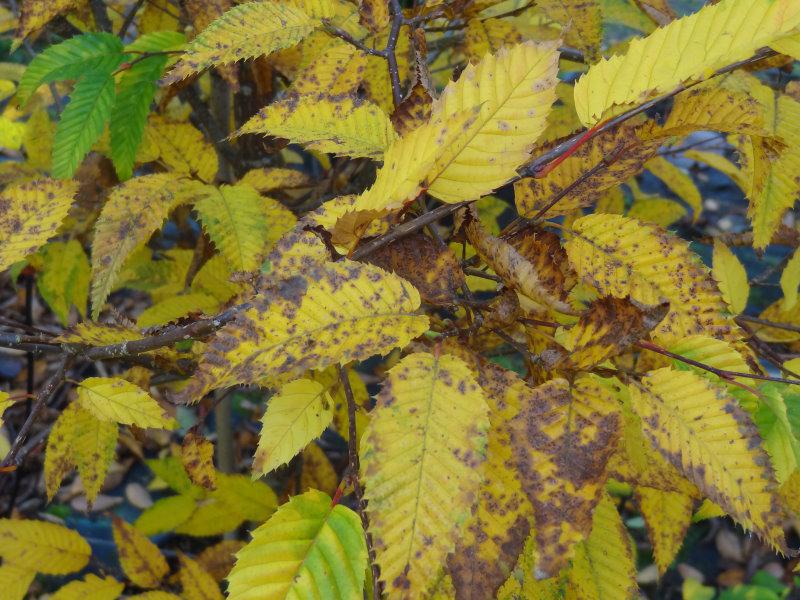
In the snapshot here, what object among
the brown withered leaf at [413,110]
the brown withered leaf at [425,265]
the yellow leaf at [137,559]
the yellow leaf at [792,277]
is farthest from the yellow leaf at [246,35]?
the yellow leaf at [137,559]

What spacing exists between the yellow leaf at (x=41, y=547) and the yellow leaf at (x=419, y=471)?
93 centimetres

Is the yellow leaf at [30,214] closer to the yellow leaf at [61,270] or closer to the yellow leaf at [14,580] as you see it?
the yellow leaf at [61,270]

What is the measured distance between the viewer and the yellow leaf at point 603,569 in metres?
0.72

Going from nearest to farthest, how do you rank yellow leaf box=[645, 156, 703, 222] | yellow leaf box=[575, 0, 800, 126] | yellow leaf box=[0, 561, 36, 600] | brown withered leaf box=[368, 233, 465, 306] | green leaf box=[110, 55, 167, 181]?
yellow leaf box=[575, 0, 800, 126]
brown withered leaf box=[368, 233, 465, 306]
green leaf box=[110, 55, 167, 181]
yellow leaf box=[0, 561, 36, 600]
yellow leaf box=[645, 156, 703, 222]

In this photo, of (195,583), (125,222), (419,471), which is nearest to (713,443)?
(419,471)

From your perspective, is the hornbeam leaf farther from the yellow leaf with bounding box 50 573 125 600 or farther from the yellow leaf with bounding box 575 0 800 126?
the yellow leaf with bounding box 50 573 125 600

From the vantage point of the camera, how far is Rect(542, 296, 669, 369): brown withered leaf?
453 mm

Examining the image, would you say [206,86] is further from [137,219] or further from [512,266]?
[512,266]

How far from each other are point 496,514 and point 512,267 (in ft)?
0.63

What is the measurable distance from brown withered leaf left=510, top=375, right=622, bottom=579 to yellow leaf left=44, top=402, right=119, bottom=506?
0.63m

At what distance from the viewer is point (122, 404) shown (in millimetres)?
700

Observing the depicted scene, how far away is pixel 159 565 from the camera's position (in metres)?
1.16

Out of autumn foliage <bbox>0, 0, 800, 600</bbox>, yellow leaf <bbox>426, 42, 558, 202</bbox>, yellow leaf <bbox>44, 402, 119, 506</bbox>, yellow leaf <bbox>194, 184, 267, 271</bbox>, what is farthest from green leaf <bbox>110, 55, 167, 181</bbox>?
yellow leaf <bbox>426, 42, 558, 202</bbox>

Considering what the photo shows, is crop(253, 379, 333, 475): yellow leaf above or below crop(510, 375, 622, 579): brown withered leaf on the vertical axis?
below
